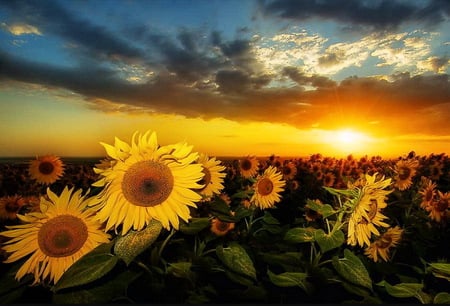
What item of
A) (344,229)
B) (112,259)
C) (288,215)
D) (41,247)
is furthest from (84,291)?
Result: (288,215)

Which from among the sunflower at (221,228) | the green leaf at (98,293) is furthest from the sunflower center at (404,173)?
the green leaf at (98,293)

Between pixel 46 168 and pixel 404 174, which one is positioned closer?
pixel 404 174

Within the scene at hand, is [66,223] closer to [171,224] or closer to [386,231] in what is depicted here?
[171,224]

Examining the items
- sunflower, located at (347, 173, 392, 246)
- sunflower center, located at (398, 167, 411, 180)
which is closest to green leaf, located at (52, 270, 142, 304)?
sunflower, located at (347, 173, 392, 246)

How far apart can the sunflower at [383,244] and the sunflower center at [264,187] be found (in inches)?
19.2

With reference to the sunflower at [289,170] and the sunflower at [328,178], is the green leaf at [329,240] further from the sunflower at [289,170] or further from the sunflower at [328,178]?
the sunflower at [328,178]

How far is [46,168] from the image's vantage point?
9.22 ft

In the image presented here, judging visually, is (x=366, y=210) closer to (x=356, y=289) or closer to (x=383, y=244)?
(x=356, y=289)

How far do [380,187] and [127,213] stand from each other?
1.94 feet

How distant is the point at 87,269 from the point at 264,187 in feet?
4.35

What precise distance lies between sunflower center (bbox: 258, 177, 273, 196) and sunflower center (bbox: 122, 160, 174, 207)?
3.70 ft

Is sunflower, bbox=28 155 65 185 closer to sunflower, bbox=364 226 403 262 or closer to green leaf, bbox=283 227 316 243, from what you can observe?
sunflower, bbox=364 226 403 262

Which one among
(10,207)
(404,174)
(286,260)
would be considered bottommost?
(10,207)

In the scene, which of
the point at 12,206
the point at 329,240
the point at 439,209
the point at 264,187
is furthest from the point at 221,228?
the point at 439,209
